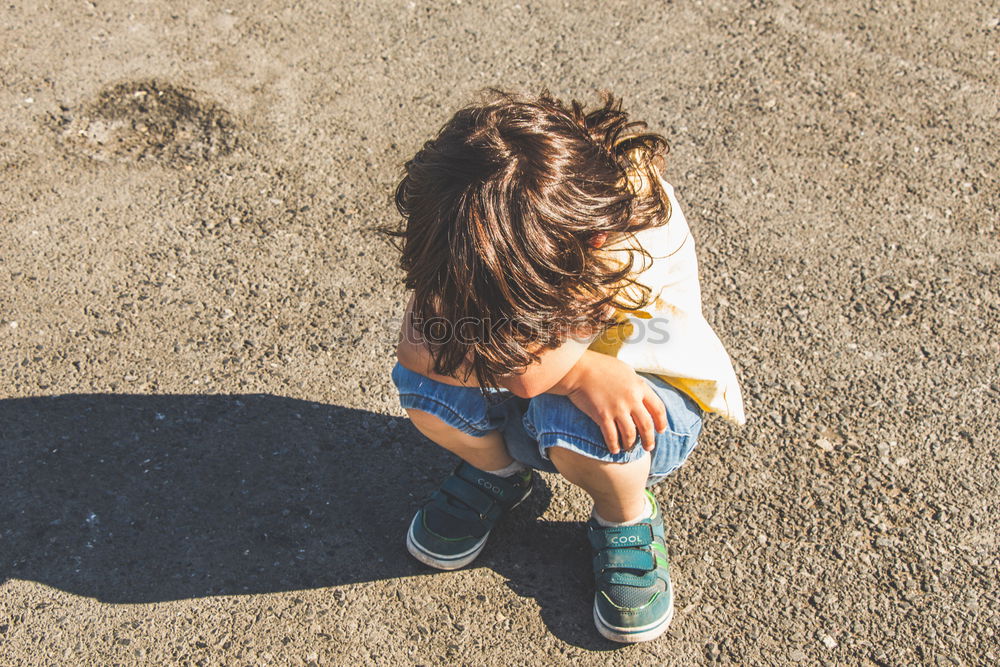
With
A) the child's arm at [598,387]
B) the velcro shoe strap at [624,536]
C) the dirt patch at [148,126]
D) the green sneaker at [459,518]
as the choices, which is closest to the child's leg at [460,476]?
the green sneaker at [459,518]

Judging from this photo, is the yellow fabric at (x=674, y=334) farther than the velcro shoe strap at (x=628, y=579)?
No

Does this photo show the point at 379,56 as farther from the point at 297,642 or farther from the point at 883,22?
the point at 297,642

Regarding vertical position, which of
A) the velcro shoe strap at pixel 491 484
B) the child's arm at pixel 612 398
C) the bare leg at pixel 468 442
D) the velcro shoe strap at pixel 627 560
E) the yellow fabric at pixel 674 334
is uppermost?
the yellow fabric at pixel 674 334

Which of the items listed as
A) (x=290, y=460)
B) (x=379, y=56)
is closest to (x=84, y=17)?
(x=379, y=56)

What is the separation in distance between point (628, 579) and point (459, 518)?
15.5 inches

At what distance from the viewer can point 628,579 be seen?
6.26 ft

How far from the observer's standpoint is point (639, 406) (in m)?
1.72

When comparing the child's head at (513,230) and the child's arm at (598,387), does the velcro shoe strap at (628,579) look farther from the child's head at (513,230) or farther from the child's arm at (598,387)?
the child's head at (513,230)

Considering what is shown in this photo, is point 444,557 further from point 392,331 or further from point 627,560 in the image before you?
point 392,331

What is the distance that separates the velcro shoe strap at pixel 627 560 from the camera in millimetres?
1919

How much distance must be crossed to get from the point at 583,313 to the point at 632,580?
2.10 ft

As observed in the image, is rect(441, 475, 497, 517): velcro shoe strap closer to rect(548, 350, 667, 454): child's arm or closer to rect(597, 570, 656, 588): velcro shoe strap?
rect(597, 570, 656, 588): velcro shoe strap

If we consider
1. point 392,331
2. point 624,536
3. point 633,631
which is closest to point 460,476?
point 624,536

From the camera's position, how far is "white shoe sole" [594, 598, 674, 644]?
1.89 m
